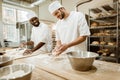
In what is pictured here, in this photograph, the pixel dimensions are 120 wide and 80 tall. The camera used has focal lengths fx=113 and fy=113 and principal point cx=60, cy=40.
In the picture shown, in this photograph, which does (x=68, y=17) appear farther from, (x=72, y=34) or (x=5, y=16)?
(x=5, y=16)

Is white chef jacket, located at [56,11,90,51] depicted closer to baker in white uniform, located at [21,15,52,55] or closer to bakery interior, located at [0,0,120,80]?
bakery interior, located at [0,0,120,80]

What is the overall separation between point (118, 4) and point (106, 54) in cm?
138

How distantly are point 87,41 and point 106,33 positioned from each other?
667mm

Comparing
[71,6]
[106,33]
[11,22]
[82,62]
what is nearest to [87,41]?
[106,33]

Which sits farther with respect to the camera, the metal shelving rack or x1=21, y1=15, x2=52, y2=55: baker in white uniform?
the metal shelving rack

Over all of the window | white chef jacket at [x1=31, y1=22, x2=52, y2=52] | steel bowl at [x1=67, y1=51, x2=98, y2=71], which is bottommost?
steel bowl at [x1=67, y1=51, x2=98, y2=71]

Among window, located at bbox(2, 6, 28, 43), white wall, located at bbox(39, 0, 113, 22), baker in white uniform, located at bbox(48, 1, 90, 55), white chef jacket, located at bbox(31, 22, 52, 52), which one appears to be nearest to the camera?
baker in white uniform, located at bbox(48, 1, 90, 55)

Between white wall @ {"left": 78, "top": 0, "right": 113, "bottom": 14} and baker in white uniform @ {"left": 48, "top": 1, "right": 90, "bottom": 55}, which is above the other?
white wall @ {"left": 78, "top": 0, "right": 113, "bottom": 14}

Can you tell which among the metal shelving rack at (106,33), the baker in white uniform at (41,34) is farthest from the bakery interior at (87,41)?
the baker in white uniform at (41,34)

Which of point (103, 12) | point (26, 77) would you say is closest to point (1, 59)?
point (26, 77)

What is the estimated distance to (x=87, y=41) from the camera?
3.68m

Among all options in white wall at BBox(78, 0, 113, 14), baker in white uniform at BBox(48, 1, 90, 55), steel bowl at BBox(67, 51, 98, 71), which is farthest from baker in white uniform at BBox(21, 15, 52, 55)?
white wall at BBox(78, 0, 113, 14)

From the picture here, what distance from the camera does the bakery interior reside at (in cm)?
84

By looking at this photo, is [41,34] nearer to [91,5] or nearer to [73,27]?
[73,27]
